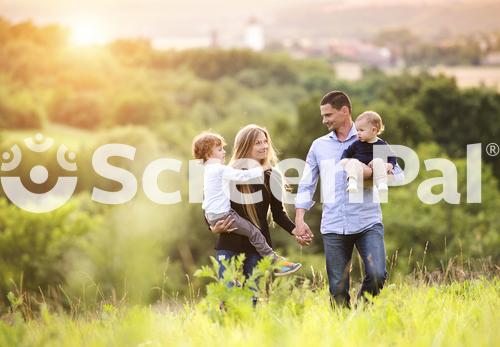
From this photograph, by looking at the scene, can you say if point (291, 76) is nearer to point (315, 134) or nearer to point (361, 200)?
point (315, 134)

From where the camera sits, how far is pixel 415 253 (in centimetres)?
3091

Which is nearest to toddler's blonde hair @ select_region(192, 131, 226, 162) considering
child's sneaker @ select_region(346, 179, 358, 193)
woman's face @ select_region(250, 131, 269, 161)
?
woman's face @ select_region(250, 131, 269, 161)

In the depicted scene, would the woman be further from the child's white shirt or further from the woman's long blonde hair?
the child's white shirt

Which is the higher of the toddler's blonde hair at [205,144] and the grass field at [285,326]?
the toddler's blonde hair at [205,144]

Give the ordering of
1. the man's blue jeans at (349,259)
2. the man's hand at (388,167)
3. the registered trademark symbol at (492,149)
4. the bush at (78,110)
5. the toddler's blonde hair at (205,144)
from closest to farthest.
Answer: the man's blue jeans at (349,259), the man's hand at (388,167), the toddler's blonde hair at (205,144), the registered trademark symbol at (492,149), the bush at (78,110)

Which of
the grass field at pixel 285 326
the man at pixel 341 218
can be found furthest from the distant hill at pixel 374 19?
the grass field at pixel 285 326

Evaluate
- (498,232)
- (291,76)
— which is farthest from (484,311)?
(291,76)

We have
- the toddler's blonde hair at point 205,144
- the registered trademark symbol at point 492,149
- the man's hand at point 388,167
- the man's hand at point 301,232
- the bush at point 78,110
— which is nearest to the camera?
the man's hand at point 388,167

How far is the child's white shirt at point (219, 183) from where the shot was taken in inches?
221

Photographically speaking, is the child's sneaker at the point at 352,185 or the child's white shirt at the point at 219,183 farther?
the child's white shirt at the point at 219,183

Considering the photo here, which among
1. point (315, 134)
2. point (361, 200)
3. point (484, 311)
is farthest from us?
point (315, 134)

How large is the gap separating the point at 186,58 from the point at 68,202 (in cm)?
7125

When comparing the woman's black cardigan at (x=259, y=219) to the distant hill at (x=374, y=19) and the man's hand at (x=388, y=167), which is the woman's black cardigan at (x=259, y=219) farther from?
the distant hill at (x=374, y=19)

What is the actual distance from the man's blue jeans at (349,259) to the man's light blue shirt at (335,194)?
0.07 m
